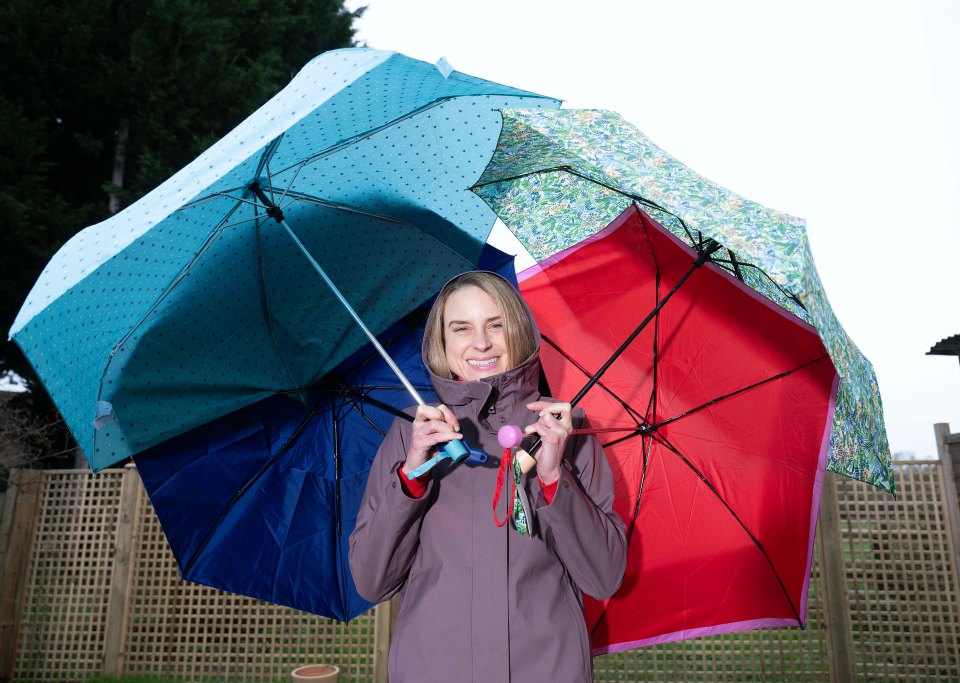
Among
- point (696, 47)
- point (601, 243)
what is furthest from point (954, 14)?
point (601, 243)

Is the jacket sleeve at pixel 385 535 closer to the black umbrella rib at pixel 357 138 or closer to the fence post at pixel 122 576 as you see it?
the black umbrella rib at pixel 357 138

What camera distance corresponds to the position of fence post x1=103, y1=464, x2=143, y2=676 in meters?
5.94

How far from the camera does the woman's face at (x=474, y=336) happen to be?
5.65 feet

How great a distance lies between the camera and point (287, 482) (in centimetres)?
231

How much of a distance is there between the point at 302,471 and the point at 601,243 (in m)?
1.26

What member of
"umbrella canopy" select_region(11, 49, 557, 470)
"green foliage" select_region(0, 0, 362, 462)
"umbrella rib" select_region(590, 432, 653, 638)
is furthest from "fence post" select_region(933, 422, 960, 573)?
"green foliage" select_region(0, 0, 362, 462)

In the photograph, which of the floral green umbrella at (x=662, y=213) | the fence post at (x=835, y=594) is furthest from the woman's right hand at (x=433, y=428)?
the fence post at (x=835, y=594)

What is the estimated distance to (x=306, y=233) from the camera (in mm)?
2041

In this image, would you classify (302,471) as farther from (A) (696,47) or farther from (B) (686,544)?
(A) (696,47)

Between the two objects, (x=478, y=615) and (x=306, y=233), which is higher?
(x=306, y=233)

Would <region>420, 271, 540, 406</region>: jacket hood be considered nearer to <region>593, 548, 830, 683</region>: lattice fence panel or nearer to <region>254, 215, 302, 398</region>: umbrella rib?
<region>254, 215, 302, 398</region>: umbrella rib

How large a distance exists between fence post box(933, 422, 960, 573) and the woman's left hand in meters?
5.41

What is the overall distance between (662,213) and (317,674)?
476cm

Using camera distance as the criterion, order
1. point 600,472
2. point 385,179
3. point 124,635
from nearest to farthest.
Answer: point 600,472, point 385,179, point 124,635
